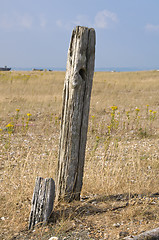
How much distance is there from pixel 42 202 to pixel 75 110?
128 cm

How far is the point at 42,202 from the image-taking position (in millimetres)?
3242

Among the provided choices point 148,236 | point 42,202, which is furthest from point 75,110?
point 148,236

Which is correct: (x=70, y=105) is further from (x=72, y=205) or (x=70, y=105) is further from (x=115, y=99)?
(x=115, y=99)

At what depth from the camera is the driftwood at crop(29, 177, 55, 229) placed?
3236mm

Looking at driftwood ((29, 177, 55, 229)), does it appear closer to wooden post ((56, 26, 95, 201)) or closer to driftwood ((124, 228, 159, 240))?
wooden post ((56, 26, 95, 201))

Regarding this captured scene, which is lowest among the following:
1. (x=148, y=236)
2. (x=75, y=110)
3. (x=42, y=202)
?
(x=148, y=236)

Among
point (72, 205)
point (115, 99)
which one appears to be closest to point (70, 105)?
point (72, 205)

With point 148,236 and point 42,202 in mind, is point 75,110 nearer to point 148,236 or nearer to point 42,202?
point 42,202

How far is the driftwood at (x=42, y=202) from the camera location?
3236mm

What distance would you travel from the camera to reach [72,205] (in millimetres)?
3615

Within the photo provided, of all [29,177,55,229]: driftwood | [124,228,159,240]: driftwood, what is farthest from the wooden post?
[124,228,159,240]: driftwood

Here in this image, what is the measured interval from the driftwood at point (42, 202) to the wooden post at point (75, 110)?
41 centimetres

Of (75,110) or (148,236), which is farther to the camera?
(75,110)

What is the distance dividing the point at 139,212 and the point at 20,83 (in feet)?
57.5
